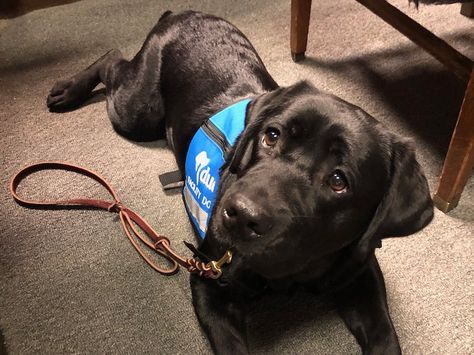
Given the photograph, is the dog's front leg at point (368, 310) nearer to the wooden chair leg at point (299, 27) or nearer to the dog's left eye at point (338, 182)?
the dog's left eye at point (338, 182)

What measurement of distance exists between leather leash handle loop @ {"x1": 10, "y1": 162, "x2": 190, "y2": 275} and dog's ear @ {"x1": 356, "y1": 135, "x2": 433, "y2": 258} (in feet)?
1.84

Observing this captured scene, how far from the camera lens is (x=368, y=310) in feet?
4.88

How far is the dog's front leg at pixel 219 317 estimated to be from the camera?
4.60 ft

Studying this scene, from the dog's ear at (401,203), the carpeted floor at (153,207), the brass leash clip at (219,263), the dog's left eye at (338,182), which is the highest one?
the dog's left eye at (338,182)

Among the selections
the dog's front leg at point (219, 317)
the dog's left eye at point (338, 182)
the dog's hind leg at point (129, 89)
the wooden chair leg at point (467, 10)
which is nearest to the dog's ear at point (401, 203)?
the dog's left eye at point (338, 182)

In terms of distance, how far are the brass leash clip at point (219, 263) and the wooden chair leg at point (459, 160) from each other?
0.88m

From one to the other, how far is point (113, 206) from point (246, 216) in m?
0.84

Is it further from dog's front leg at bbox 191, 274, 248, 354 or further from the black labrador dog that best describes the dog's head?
dog's front leg at bbox 191, 274, 248, 354

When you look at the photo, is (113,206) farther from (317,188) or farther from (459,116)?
(459,116)

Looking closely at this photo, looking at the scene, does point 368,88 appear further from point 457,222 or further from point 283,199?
point 283,199

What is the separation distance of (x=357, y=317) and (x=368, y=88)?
3.95ft

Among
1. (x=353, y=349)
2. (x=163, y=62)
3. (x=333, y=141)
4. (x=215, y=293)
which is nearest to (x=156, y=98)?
(x=163, y=62)

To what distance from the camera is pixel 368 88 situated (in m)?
2.39

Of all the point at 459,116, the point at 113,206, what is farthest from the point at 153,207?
the point at 459,116
